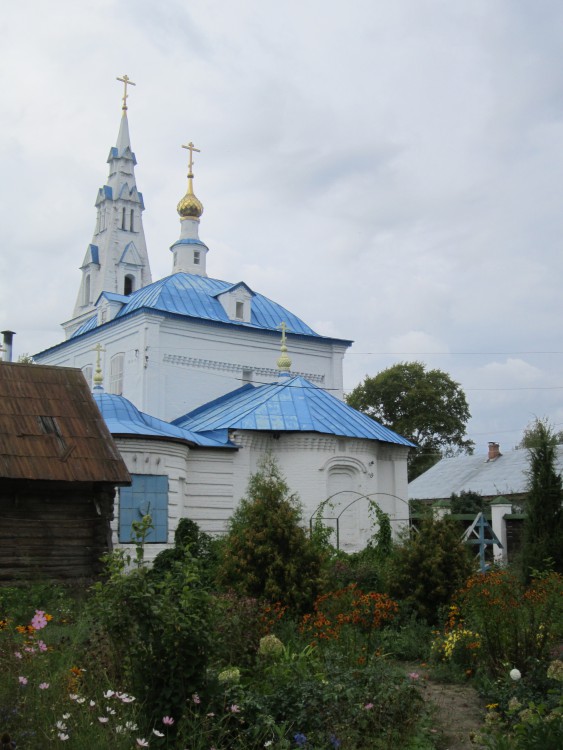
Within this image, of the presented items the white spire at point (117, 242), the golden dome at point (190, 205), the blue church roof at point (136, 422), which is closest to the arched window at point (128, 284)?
the white spire at point (117, 242)

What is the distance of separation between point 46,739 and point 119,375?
2053 centimetres

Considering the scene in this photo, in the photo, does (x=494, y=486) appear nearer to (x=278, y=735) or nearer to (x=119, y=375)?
(x=119, y=375)

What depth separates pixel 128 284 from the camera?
108 feet

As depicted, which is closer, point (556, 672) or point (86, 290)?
point (556, 672)

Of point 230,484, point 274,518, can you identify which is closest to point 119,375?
point 230,484

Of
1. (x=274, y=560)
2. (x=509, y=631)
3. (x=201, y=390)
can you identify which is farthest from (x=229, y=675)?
(x=201, y=390)

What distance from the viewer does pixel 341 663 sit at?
7.98 meters

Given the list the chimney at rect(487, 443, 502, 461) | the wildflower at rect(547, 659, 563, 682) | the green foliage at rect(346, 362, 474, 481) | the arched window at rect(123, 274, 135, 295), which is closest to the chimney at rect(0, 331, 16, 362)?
the arched window at rect(123, 274, 135, 295)

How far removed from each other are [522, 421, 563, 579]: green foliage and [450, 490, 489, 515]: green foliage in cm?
1028

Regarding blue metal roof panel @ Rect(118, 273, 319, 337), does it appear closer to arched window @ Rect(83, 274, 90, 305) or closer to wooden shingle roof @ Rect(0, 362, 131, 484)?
arched window @ Rect(83, 274, 90, 305)

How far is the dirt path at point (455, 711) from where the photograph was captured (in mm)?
6680

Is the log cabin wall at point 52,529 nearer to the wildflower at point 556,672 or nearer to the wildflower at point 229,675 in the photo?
the wildflower at point 229,675

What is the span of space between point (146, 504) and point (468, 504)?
43.4ft

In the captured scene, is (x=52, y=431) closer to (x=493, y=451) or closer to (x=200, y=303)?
(x=200, y=303)
